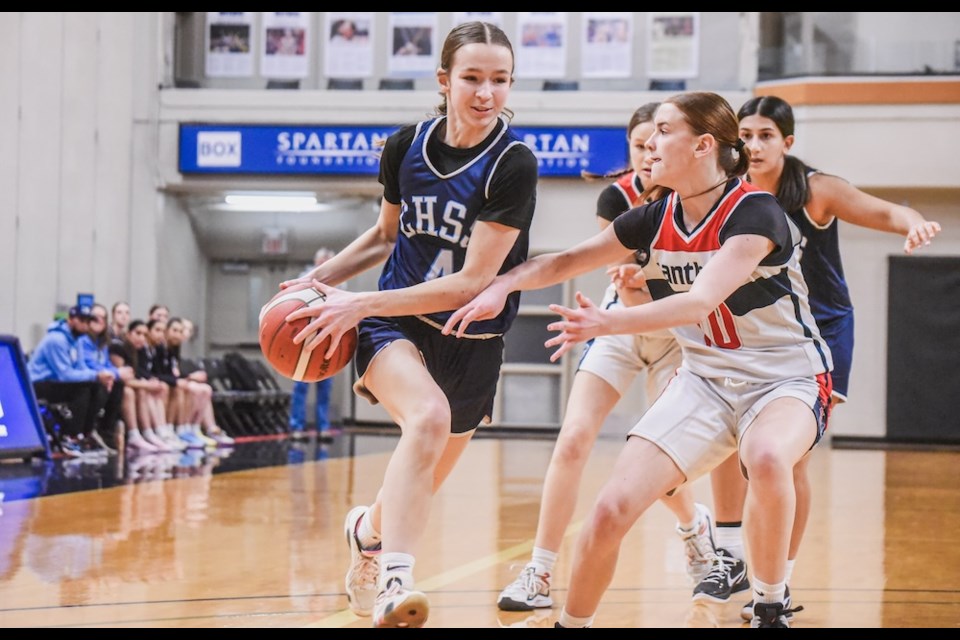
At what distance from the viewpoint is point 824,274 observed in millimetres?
4402

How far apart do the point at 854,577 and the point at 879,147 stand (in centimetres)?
957

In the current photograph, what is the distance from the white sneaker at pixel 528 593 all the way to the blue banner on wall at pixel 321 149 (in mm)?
10372

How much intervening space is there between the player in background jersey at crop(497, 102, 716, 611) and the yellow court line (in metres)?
0.31

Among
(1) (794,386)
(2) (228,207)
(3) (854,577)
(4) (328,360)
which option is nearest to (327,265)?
(4) (328,360)

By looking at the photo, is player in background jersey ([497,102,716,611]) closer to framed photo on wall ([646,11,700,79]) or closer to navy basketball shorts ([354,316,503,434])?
navy basketball shorts ([354,316,503,434])

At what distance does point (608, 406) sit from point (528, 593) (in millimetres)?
734

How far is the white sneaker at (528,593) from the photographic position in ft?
13.0

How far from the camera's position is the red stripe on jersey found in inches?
130

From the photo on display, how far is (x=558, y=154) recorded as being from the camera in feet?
47.0

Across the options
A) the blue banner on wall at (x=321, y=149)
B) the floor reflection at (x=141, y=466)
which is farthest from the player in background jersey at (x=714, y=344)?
the blue banner on wall at (x=321, y=149)

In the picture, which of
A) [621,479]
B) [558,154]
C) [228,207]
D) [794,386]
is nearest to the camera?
[621,479]

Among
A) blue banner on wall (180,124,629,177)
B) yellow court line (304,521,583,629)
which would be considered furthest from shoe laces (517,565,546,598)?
blue banner on wall (180,124,629,177)

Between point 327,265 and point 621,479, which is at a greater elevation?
point 327,265

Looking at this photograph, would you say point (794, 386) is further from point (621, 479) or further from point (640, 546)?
point (640, 546)
